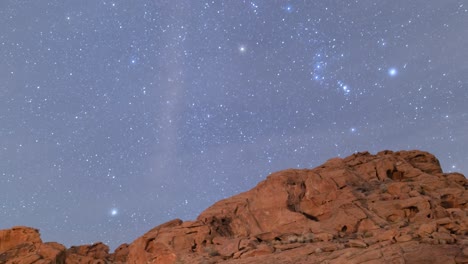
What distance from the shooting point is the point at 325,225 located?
2744 cm

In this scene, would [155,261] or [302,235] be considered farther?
[155,261]

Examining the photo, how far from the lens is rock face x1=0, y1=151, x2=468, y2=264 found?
22.5m

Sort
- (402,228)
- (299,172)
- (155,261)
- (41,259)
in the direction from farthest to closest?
(299,172)
(41,259)
(155,261)
(402,228)

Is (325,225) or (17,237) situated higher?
(17,237)

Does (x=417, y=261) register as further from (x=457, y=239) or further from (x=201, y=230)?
(x=201, y=230)

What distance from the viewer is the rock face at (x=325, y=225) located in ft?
73.8

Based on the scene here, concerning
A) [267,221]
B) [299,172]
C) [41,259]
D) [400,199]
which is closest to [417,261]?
[400,199]

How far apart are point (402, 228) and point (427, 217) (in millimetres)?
2471

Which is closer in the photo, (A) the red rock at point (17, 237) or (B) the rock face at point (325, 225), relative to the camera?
(B) the rock face at point (325, 225)

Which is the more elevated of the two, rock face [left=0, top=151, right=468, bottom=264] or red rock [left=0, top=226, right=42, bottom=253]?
red rock [left=0, top=226, right=42, bottom=253]

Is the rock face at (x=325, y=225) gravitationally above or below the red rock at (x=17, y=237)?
below

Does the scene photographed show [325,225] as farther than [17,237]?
No

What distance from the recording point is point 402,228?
2389 cm

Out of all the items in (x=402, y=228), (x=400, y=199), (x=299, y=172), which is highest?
(x=299, y=172)
